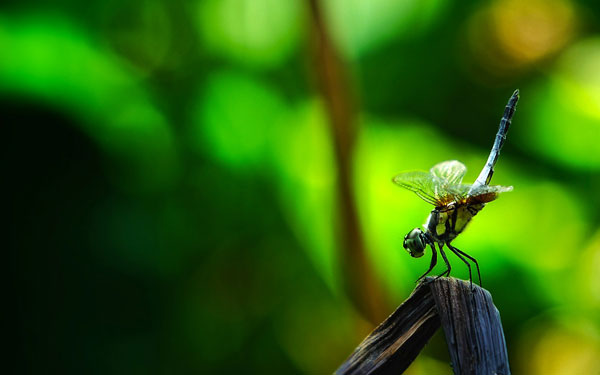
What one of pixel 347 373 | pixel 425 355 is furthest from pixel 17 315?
pixel 347 373

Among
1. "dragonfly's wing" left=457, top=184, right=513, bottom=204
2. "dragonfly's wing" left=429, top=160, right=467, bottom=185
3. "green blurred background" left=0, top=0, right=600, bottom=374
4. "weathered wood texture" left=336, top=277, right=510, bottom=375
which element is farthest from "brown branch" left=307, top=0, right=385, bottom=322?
"weathered wood texture" left=336, top=277, right=510, bottom=375

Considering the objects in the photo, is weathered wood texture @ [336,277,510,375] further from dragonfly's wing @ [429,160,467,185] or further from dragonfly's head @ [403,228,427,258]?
dragonfly's wing @ [429,160,467,185]

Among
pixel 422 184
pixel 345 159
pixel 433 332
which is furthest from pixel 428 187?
pixel 345 159

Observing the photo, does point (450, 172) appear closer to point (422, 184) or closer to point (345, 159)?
point (422, 184)

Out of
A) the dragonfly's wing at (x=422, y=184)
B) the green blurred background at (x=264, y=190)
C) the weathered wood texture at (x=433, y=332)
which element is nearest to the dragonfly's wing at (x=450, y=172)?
the dragonfly's wing at (x=422, y=184)

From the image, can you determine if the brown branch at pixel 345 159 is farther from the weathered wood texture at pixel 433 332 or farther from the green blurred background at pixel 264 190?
the weathered wood texture at pixel 433 332

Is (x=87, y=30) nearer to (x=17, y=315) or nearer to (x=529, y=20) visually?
(x=17, y=315)
